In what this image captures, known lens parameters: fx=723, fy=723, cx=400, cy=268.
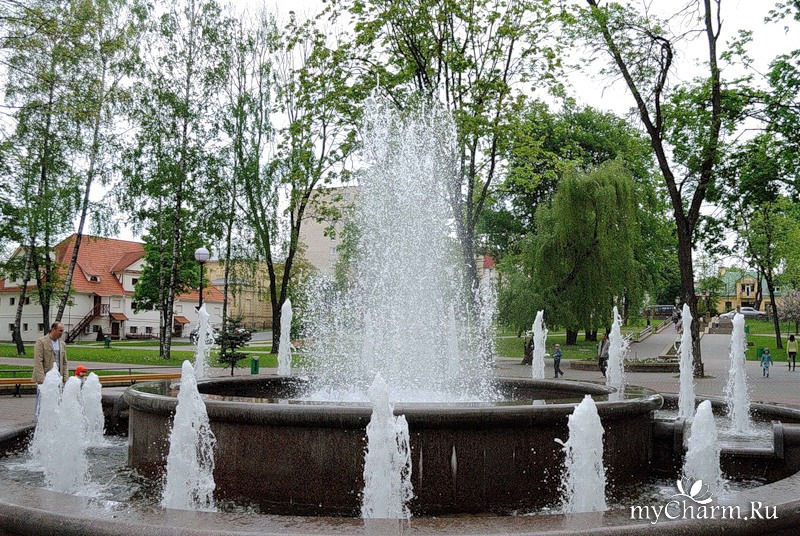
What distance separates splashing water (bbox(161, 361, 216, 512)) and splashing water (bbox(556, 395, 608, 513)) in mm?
2914

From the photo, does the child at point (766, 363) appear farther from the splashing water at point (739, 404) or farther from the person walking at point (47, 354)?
the person walking at point (47, 354)

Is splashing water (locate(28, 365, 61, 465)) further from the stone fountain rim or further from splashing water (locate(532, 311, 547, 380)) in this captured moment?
splashing water (locate(532, 311, 547, 380))

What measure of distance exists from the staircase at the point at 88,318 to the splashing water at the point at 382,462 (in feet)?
181

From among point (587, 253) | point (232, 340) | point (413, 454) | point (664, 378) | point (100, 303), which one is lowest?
point (664, 378)

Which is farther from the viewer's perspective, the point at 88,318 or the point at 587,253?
the point at 88,318

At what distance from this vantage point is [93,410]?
9336 mm

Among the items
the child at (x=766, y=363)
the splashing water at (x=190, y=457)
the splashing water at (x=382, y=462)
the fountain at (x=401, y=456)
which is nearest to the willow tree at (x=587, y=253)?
the child at (x=766, y=363)

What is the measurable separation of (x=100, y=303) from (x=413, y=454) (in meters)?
58.6

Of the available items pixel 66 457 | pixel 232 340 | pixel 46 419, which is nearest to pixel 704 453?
pixel 66 457

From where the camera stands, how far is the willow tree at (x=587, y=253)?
29.6 metres

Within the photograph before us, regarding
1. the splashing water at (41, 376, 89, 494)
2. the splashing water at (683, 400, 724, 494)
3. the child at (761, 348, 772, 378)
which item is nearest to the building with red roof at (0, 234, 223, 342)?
the child at (761, 348, 772, 378)

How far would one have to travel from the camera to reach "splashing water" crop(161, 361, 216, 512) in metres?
5.79

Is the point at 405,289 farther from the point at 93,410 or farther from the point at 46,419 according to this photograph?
the point at 46,419

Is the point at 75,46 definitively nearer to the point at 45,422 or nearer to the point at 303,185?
the point at 303,185
